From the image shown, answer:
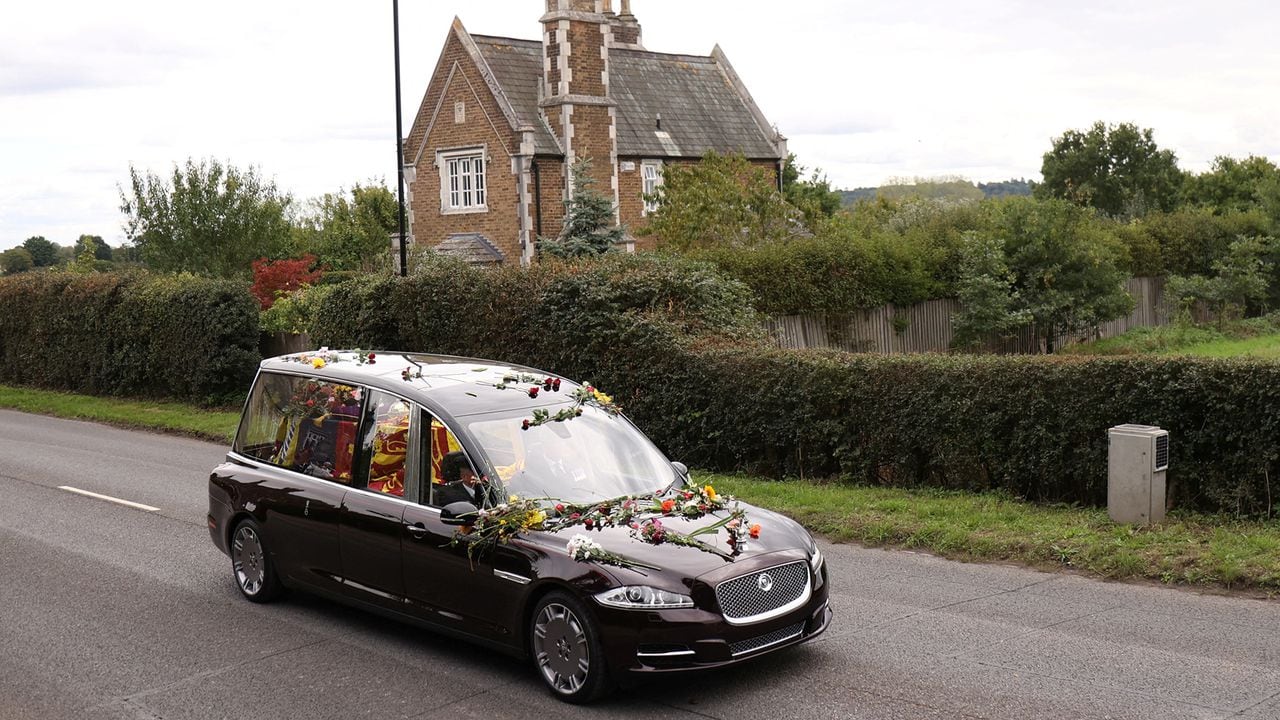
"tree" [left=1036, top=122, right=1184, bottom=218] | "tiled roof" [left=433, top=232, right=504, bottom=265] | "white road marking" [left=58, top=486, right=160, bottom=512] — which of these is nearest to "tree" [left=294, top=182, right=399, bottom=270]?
"tiled roof" [left=433, top=232, right=504, bottom=265]

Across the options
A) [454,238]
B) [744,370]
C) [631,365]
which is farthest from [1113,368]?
[454,238]

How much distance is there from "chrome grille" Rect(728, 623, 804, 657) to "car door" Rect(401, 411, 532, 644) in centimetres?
131

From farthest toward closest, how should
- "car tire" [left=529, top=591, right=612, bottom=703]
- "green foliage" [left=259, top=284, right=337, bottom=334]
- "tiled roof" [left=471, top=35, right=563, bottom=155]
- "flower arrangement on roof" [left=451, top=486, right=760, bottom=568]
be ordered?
1. "tiled roof" [left=471, top=35, right=563, bottom=155]
2. "green foliage" [left=259, top=284, right=337, bottom=334]
3. "flower arrangement on roof" [left=451, top=486, right=760, bottom=568]
4. "car tire" [left=529, top=591, right=612, bottom=703]

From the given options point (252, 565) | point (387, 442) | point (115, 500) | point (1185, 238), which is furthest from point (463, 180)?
point (387, 442)

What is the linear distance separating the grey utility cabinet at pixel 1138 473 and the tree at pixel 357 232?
29443 mm

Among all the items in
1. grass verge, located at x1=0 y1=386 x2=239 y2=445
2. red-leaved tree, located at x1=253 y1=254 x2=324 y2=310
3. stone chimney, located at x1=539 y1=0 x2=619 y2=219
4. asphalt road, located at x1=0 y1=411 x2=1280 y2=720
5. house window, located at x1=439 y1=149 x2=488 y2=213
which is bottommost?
grass verge, located at x1=0 y1=386 x2=239 y2=445

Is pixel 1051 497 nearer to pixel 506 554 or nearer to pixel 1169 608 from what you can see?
pixel 1169 608

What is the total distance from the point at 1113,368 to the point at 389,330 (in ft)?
43.8

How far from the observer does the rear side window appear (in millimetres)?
8742

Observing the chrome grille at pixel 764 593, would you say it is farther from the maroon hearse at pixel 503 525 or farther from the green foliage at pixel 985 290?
the green foliage at pixel 985 290

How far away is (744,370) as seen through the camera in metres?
15.1

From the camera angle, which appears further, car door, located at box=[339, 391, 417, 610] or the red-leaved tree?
the red-leaved tree

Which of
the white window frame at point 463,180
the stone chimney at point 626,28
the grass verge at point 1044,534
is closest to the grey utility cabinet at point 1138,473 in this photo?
the grass verge at point 1044,534

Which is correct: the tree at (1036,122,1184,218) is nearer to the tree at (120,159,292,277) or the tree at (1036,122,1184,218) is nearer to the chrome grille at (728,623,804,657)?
the tree at (120,159,292,277)
